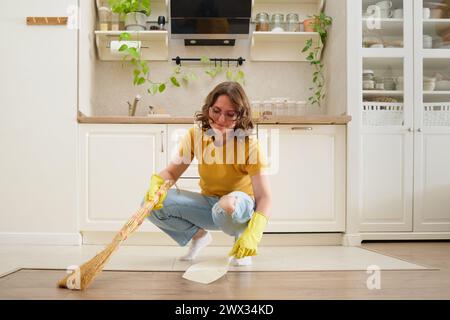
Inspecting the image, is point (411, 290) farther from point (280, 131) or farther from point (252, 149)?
point (280, 131)

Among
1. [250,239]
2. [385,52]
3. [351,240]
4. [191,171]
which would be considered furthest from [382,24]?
[250,239]

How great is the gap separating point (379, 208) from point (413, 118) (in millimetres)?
642

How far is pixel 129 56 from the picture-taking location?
3330 millimetres

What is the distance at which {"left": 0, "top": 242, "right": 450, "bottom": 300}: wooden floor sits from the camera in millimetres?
1401

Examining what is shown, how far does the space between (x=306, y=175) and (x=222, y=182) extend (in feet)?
3.44

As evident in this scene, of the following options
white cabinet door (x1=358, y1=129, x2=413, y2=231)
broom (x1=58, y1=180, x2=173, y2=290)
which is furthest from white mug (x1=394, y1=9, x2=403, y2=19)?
broom (x1=58, y1=180, x2=173, y2=290)

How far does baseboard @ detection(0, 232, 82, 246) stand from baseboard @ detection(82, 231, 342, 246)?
8 cm

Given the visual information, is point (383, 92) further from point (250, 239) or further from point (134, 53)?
point (250, 239)

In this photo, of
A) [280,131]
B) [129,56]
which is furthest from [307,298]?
[129,56]

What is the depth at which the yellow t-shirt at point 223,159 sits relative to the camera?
181cm

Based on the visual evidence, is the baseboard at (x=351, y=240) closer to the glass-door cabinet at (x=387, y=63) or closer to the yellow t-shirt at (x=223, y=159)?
the glass-door cabinet at (x=387, y=63)

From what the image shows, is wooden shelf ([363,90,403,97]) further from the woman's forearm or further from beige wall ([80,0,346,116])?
the woman's forearm

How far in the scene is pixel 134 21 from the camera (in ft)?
10.5

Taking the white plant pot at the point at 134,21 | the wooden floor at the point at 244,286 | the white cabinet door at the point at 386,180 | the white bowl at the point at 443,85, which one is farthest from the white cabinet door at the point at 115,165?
the white bowl at the point at 443,85
